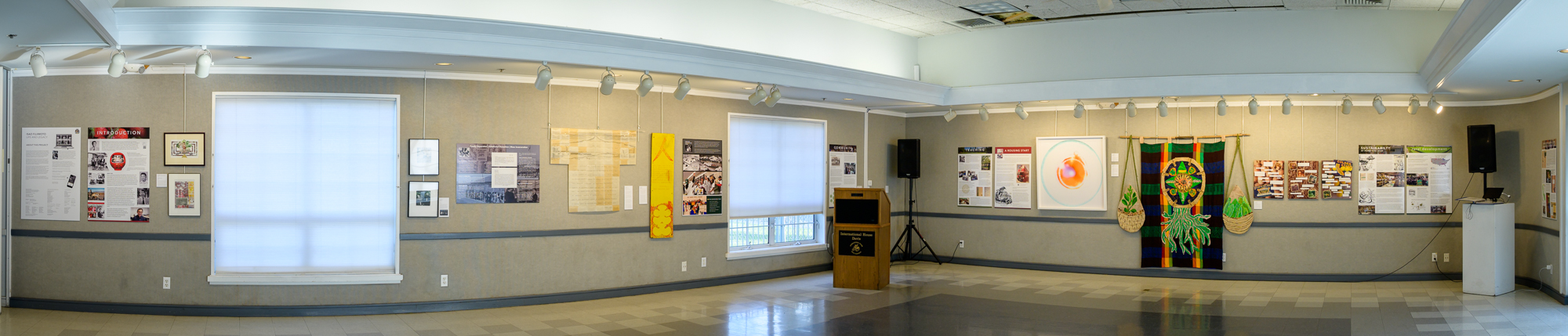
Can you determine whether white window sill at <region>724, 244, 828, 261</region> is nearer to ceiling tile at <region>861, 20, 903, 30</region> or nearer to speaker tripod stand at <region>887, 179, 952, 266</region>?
speaker tripod stand at <region>887, 179, 952, 266</region>

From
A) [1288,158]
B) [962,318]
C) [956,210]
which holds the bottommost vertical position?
[962,318]

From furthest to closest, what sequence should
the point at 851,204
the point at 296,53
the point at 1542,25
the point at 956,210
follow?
the point at 956,210 < the point at 851,204 < the point at 296,53 < the point at 1542,25

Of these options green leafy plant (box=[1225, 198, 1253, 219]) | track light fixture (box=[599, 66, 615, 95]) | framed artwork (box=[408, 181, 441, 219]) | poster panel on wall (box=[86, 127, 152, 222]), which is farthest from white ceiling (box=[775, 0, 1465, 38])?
poster panel on wall (box=[86, 127, 152, 222])

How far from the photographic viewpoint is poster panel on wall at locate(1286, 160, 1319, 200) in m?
9.20

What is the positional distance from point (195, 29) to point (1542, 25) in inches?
312

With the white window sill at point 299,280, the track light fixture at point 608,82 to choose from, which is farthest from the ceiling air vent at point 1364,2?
the white window sill at point 299,280

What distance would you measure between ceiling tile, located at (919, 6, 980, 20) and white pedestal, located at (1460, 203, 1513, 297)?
5.09 metres

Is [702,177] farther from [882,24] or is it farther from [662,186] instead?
[882,24]

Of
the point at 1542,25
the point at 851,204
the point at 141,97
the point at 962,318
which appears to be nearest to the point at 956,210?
the point at 851,204

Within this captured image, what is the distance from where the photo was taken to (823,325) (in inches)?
259

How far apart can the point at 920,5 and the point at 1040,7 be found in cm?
120

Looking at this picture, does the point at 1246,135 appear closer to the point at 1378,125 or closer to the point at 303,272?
the point at 1378,125

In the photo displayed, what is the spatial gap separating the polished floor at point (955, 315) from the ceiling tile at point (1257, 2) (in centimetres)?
278

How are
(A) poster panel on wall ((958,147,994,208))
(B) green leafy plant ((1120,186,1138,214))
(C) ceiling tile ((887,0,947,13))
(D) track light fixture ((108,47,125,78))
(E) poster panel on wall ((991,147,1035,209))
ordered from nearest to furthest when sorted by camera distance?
1. (D) track light fixture ((108,47,125,78))
2. (C) ceiling tile ((887,0,947,13))
3. (B) green leafy plant ((1120,186,1138,214))
4. (E) poster panel on wall ((991,147,1035,209))
5. (A) poster panel on wall ((958,147,994,208))
